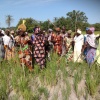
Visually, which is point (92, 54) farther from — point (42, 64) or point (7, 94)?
point (7, 94)

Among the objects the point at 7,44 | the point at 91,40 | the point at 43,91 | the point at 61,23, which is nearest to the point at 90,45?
the point at 91,40

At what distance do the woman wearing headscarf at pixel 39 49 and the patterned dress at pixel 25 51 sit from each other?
23 centimetres

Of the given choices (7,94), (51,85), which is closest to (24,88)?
(7,94)

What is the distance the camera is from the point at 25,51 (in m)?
6.74

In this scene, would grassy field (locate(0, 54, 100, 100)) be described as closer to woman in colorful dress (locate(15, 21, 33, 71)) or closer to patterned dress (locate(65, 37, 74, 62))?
Answer: woman in colorful dress (locate(15, 21, 33, 71))

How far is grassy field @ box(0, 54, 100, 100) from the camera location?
204 inches

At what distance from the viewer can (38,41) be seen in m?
6.89

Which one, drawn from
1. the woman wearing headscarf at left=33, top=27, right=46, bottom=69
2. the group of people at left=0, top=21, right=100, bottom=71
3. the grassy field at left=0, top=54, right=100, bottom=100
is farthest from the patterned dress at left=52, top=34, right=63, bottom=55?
the grassy field at left=0, top=54, right=100, bottom=100

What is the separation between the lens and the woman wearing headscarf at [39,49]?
686 centimetres

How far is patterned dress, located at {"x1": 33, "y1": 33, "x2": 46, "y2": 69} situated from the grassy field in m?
0.50

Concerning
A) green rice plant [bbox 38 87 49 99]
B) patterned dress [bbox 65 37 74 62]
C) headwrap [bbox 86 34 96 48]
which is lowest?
green rice plant [bbox 38 87 49 99]

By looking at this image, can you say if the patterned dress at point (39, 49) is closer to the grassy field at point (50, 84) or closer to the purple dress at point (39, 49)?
the purple dress at point (39, 49)

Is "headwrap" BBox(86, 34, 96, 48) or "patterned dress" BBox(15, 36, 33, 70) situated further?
"headwrap" BBox(86, 34, 96, 48)

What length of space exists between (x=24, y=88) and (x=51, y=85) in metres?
0.82
